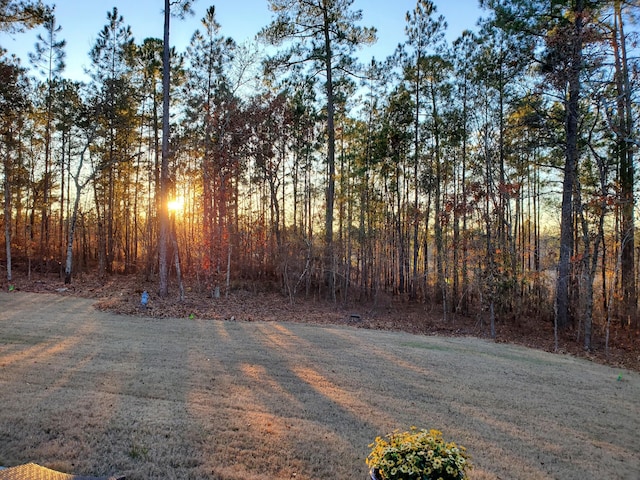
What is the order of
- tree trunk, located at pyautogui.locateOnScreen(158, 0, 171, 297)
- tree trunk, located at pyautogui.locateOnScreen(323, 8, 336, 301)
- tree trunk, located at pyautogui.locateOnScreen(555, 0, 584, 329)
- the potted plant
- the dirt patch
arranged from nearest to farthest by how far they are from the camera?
the potted plant < the dirt patch < tree trunk, located at pyautogui.locateOnScreen(555, 0, 584, 329) < tree trunk, located at pyautogui.locateOnScreen(158, 0, 171, 297) < tree trunk, located at pyautogui.locateOnScreen(323, 8, 336, 301)

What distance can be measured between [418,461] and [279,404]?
2.50 m

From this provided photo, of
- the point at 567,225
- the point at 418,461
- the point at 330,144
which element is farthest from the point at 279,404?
the point at 330,144

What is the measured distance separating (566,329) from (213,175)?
1342cm

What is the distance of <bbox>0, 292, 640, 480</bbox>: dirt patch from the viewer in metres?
2.85

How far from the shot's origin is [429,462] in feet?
5.93

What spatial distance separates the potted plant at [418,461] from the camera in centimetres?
177

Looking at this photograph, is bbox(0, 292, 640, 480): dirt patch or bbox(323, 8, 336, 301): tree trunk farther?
bbox(323, 8, 336, 301): tree trunk

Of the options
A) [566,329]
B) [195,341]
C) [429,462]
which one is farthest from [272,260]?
[429,462]

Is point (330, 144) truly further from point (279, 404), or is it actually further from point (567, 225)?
point (279, 404)

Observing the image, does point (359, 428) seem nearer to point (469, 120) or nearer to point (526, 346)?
point (526, 346)

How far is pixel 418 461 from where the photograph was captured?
1825mm

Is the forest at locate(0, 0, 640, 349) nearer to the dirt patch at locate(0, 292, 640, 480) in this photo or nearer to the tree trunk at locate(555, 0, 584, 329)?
the tree trunk at locate(555, 0, 584, 329)

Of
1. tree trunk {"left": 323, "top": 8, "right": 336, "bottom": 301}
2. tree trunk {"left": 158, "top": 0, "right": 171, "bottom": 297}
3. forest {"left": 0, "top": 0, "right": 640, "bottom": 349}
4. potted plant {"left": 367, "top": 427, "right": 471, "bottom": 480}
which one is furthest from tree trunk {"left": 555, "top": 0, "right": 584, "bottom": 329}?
tree trunk {"left": 158, "top": 0, "right": 171, "bottom": 297}

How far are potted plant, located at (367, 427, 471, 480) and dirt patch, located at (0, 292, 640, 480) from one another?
1008mm
